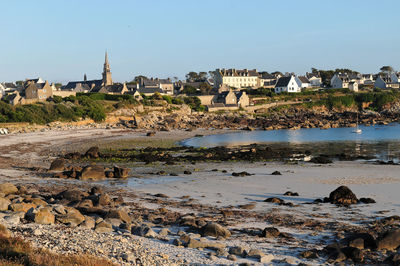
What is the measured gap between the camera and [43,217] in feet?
41.1

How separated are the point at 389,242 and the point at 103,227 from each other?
7.60 m

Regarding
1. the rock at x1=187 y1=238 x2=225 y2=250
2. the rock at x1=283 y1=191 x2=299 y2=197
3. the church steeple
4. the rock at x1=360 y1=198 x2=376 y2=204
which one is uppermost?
the church steeple

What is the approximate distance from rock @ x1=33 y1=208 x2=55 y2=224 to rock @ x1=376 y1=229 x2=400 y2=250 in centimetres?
895

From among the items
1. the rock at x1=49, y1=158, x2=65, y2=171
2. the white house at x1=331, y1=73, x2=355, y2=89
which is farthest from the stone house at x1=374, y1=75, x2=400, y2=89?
the rock at x1=49, y1=158, x2=65, y2=171

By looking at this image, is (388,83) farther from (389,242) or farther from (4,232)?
(4,232)

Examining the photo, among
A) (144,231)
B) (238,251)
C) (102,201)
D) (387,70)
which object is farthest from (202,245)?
(387,70)

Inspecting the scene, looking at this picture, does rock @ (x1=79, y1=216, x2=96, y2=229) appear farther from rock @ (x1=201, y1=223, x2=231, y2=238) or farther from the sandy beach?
rock @ (x1=201, y1=223, x2=231, y2=238)

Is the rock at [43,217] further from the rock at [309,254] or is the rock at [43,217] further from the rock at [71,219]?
the rock at [309,254]

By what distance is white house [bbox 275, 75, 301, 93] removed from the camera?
10838cm

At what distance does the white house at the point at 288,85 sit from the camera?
108 metres

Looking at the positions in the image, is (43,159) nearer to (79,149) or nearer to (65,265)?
(79,149)

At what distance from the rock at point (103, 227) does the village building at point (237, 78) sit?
334 feet

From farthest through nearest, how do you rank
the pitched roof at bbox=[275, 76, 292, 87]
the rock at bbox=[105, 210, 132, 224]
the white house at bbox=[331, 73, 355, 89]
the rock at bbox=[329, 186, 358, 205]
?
the white house at bbox=[331, 73, 355, 89] → the pitched roof at bbox=[275, 76, 292, 87] → the rock at bbox=[329, 186, 358, 205] → the rock at bbox=[105, 210, 132, 224]

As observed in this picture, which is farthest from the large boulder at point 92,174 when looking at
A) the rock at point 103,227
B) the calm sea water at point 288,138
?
the calm sea water at point 288,138
